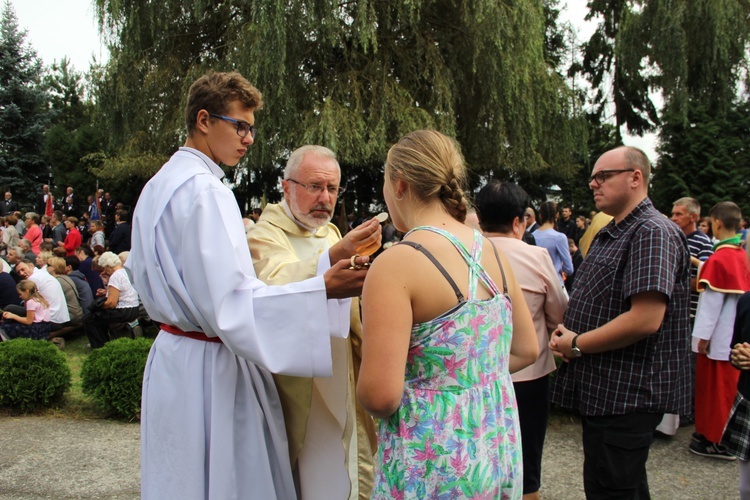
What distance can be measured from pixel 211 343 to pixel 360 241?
0.63 metres

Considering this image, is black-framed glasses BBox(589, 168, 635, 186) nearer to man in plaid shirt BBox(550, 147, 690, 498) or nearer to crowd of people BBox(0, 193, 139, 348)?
man in plaid shirt BBox(550, 147, 690, 498)

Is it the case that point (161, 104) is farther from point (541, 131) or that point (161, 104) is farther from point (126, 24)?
point (541, 131)

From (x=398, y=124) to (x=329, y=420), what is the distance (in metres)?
9.92

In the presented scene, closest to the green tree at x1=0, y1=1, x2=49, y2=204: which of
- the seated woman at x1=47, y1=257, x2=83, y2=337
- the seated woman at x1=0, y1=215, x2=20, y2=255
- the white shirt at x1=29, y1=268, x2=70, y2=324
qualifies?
the seated woman at x1=0, y1=215, x2=20, y2=255

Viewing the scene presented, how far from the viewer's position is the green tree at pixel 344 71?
11.3m

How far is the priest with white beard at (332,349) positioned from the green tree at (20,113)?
3118 cm

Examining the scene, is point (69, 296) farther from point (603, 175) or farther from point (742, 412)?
point (742, 412)

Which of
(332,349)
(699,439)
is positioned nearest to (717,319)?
(699,439)

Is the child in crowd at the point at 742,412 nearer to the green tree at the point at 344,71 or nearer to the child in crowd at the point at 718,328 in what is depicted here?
the child in crowd at the point at 718,328

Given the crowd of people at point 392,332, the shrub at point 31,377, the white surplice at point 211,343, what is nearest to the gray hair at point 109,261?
the shrub at point 31,377

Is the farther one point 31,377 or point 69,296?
point 69,296

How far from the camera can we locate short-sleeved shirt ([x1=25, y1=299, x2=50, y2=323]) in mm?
8102

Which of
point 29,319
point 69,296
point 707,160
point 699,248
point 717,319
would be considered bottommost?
point 29,319

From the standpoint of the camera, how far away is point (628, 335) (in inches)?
103
